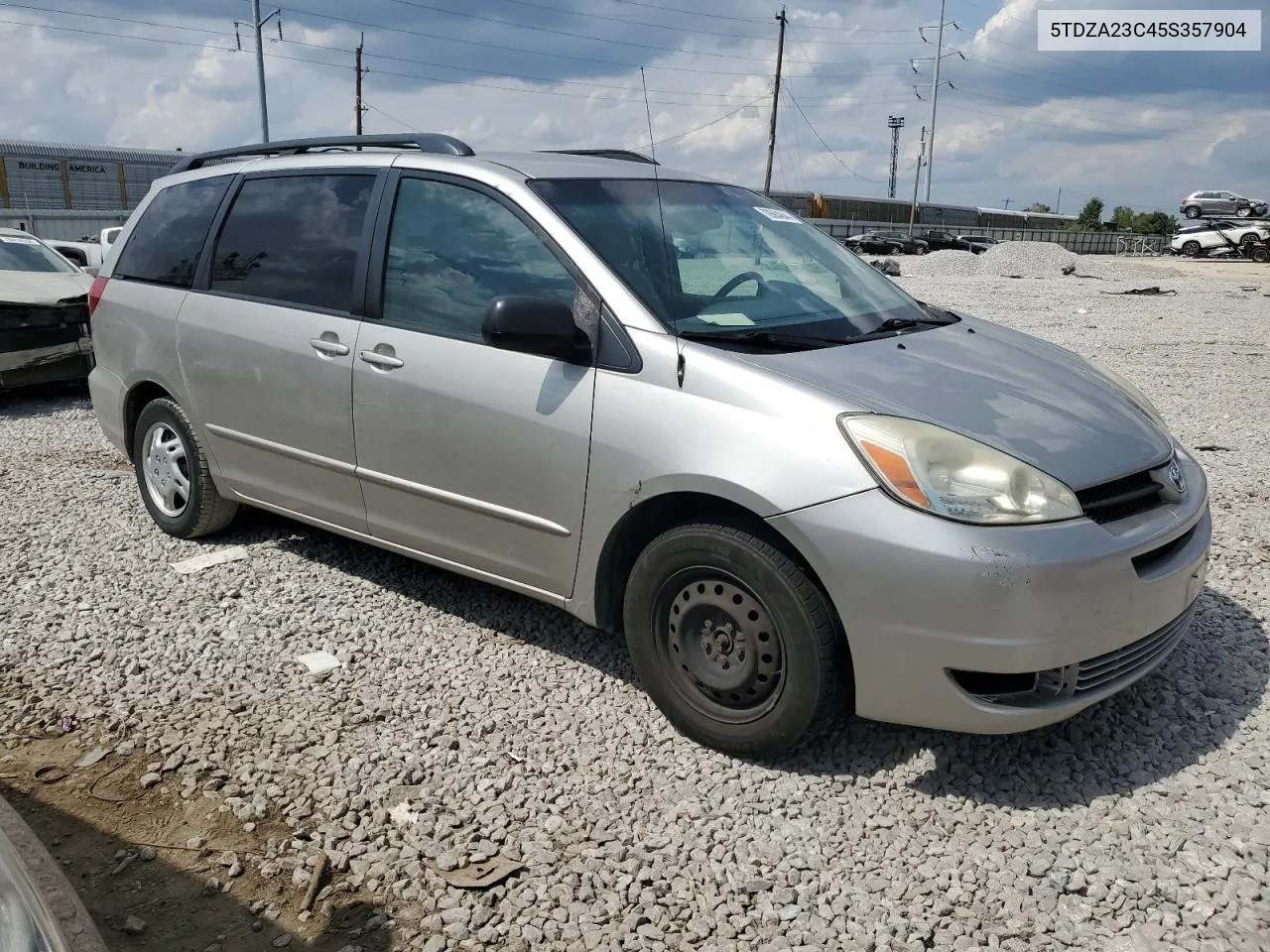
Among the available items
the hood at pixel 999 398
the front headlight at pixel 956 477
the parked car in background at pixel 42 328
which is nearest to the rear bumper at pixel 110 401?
the hood at pixel 999 398

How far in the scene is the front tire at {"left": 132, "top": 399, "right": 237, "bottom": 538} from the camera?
202 inches

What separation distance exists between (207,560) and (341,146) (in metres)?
2.18

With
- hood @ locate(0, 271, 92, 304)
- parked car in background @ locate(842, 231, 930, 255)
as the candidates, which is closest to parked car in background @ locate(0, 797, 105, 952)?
hood @ locate(0, 271, 92, 304)

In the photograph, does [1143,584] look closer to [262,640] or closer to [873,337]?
[873,337]

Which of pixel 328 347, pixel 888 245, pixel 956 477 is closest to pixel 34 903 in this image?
pixel 956 477

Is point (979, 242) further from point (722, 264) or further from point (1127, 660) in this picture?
point (1127, 660)

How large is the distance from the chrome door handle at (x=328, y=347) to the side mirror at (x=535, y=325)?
968 mm

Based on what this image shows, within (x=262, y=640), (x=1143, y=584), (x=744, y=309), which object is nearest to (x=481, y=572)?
(x=262, y=640)

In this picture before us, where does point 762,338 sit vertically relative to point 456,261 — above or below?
below

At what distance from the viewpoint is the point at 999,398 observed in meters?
3.26

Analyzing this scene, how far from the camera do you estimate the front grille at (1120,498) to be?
9.61 ft

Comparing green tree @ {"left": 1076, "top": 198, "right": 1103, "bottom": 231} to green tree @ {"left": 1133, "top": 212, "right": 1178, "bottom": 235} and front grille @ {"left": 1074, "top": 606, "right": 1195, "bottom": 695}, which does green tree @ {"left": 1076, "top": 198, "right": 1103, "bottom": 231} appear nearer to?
green tree @ {"left": 1133, "top": 212, "right": 1178, "bottom": 235}

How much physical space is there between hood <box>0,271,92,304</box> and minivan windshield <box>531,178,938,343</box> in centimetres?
717

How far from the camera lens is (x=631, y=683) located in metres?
3.89
